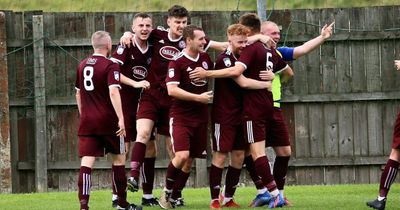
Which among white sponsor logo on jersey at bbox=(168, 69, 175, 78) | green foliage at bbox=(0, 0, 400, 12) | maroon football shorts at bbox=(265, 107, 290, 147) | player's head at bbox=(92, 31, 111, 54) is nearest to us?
player's head at bbox=(92, 31, 111, 54)

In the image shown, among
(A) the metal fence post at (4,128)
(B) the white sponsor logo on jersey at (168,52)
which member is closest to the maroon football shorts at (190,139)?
(B) the white sponsor logo on jersey at (168,52)

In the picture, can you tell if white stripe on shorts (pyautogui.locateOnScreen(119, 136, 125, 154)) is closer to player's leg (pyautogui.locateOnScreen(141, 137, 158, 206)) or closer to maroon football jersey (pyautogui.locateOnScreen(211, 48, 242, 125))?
maroon football jersey (pyautogui.locateOnScreen(211, 48, 242, 125))

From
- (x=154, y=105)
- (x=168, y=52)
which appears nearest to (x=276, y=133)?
(x=154, y=105)

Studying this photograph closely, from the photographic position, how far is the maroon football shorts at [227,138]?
12820 millimetres

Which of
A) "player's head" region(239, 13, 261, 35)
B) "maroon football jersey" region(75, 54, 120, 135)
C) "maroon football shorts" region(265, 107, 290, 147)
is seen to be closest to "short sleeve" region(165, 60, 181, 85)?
"maroon football jersey" region(75, 54, 120, 135)

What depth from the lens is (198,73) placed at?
12680 mm

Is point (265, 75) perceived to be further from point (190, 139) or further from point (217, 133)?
point (190, 139)

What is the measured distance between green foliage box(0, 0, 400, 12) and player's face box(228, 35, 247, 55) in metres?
9.48

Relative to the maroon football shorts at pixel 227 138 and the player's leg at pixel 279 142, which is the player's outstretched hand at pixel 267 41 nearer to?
the player's leg at pixel 279 142

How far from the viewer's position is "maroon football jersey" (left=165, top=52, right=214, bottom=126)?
12.7 metres

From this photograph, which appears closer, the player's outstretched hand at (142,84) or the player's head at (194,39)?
the player's head at (194,39)

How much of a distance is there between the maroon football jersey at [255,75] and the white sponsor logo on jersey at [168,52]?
4.18 ft

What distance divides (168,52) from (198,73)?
1.11 m

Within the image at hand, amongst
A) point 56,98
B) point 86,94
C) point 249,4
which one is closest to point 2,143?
point 56,98
